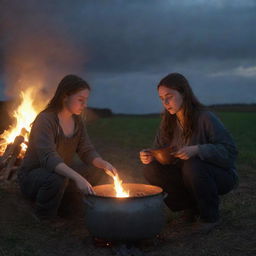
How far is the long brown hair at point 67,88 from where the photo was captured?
4477 mm

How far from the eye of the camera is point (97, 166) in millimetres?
4777

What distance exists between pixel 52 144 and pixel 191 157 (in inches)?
51.3

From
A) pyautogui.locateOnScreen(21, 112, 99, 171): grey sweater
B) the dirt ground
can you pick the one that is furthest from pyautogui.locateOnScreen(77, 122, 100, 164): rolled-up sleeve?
the dirt ground

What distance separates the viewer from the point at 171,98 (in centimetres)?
431

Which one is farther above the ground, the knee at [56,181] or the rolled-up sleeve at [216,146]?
the rolled-up sleeve at [216,146]

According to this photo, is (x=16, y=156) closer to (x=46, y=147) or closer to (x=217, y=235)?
(x=46, y=147)

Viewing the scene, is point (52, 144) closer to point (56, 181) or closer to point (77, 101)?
point (56, 181)

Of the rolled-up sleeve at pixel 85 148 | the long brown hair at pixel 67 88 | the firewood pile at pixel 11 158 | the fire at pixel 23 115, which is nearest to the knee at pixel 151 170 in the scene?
the rolled-up sleeve at pixel 85 148

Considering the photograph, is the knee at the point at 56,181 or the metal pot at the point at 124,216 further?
the knee at the point at 56,181

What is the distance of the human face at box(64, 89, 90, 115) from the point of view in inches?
177

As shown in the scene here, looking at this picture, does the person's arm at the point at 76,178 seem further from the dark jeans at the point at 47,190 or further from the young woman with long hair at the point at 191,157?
the young woman with long hair at the point at 191,157

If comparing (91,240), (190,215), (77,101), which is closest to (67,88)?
(77,101)

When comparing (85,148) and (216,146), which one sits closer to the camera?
(216,146)

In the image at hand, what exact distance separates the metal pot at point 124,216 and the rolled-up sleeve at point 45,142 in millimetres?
593
